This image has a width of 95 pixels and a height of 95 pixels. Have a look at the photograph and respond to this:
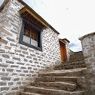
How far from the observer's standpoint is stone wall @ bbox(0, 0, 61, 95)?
340 centimetres

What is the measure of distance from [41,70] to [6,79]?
6.24 ft

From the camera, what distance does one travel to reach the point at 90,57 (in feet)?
9.39

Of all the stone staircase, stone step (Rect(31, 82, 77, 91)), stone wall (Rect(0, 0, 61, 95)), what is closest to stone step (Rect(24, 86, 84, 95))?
the stone staircase

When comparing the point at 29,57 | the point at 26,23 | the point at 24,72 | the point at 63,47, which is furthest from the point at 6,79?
the point at 63,47

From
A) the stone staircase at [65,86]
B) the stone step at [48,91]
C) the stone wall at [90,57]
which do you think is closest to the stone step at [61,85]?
the stone staircase at [65,86]

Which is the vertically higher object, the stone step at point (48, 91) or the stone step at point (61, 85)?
the stone step at point (61, 85)

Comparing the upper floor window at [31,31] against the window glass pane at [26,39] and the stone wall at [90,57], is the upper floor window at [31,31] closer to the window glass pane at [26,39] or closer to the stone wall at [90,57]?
the window glass pane at [26,39]

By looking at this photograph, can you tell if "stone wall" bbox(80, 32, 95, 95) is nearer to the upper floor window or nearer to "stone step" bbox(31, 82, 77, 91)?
"stone step" bbox(31, 82, 77, 91)

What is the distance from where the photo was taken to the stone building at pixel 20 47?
3471mm

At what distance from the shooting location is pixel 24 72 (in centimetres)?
407

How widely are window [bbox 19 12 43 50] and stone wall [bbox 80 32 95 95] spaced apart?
2.32 m

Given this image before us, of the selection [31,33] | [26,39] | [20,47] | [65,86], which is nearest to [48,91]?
[65,86]

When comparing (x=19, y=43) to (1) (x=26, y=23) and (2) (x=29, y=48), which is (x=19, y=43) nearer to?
(2) (x=29, y=48)

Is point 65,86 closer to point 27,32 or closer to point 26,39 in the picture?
point 26,39
